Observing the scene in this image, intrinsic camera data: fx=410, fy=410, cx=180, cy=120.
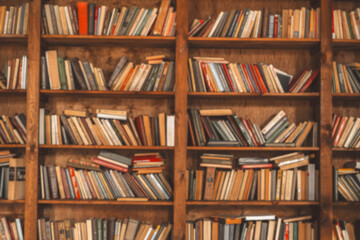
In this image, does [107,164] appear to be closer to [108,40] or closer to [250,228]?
[108,40]

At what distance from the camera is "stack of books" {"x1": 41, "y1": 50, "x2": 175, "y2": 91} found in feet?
10.8

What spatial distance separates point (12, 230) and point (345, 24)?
10.3 feet

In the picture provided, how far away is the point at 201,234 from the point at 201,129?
0.83 meters

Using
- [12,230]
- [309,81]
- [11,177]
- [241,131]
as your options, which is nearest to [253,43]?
[309,81]

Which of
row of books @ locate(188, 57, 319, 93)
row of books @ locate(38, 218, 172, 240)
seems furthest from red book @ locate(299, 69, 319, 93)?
row of books @ locate(38, 218, 172, 240)

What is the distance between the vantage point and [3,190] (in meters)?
3.26

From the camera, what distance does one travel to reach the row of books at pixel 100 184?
3.26m

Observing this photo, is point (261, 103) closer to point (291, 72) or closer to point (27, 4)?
point (291, 72)

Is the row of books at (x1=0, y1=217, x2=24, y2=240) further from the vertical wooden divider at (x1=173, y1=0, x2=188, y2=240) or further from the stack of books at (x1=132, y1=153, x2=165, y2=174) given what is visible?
the vertical wooden divider at (x1=173, y1=0, x2=188, y2=240)

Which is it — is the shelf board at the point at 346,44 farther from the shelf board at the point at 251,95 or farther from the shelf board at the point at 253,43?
the shelf board at the point at 251,95

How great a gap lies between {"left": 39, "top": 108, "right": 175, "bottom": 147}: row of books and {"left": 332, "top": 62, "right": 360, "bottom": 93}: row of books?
1343 mm

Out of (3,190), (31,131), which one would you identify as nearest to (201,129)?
(31,131)

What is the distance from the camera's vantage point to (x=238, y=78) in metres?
3.31

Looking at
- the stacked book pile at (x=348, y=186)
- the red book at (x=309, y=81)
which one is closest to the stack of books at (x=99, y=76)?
the red book at (x=309, y=81)
